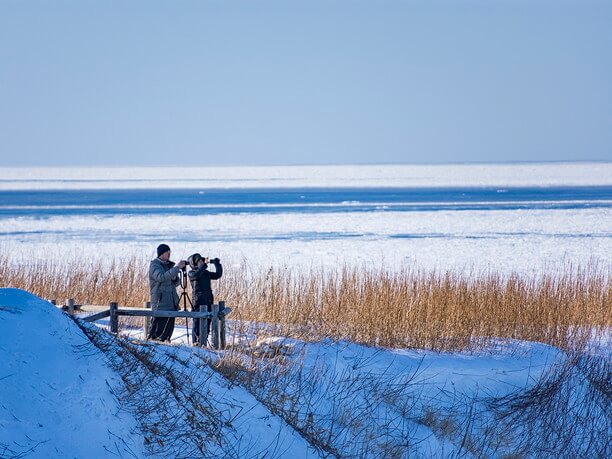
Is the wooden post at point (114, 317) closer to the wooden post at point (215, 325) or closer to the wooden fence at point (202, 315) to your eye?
the wooden fence at point (202, 315)

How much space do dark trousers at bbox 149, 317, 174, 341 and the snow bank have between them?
247cm

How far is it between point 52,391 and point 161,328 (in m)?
3.43

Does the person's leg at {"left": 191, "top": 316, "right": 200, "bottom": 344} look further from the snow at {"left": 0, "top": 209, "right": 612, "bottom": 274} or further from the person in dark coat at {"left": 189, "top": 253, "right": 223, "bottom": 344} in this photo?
the snow at {"left": 0, "top": 209, "right": 612, "bottom": 274}

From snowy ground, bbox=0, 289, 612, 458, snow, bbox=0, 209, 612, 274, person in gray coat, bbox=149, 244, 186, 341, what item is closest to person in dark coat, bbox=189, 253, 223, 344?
person in gray coat, bbox=149, 244, 186, 341

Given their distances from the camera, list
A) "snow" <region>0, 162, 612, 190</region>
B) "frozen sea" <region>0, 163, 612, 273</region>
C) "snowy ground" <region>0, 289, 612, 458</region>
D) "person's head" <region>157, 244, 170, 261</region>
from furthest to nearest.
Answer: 1. "snow" <region>0, 162, 612, 190</region>
2. "frozen sea" <region>0, 163, 612, 273</region>
3. "person's head" <region>157, 244, 170, 261</region>
4. "snowy ground" <region>0, 289, 612, 458</region>

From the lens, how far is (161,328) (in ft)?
34.4

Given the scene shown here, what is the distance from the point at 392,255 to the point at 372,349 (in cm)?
1366

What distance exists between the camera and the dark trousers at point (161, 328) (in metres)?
10.5

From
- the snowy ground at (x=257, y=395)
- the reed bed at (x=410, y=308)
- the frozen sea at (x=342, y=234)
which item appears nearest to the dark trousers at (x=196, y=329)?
the snowy ground at (x=257, y=395)

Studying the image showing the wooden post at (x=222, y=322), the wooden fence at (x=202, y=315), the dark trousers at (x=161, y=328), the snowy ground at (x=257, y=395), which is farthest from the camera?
the dark trousers at (x=161, y=328)

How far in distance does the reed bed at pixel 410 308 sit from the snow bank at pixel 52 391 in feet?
13.7

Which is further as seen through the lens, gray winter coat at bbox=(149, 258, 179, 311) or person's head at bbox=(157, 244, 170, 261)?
person's head at bbox=(157, 244, 170, 261)

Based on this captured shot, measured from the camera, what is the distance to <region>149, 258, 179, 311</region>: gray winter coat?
34.0 ft

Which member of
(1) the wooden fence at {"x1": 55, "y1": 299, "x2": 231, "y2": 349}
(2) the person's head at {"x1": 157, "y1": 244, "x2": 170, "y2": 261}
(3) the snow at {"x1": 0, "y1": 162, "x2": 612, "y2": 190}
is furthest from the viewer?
(3) the snow at {"x1": 0, "y1": 162, "x2": 612, "y2": 190}
